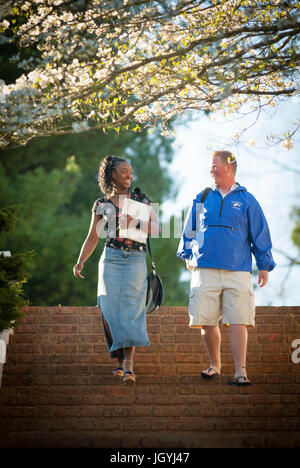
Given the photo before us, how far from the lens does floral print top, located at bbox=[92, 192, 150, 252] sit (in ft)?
17.1

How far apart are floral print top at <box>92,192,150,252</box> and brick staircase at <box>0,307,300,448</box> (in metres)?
1.09

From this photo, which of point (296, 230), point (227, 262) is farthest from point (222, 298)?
point (296, 230)

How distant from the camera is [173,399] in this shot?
4.72 meters

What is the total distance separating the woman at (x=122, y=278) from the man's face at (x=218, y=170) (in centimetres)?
61

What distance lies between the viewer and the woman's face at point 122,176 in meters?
5.30

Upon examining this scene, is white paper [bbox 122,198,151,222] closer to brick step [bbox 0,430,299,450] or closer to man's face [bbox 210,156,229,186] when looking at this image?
man's face [bbox 210,156,229,186]

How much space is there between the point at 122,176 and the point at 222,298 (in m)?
1.31

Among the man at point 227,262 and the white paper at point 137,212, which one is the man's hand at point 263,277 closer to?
the man at point 227,262

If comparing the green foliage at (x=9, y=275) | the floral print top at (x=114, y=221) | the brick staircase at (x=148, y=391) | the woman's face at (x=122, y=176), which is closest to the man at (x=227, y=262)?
the brick staircase at (x=148, y=391)

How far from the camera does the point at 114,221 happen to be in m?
5.27

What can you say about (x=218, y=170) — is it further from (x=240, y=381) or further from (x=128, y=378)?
(x=128, y=378)
